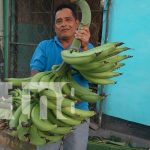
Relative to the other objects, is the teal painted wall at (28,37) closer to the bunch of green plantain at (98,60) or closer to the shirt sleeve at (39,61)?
the shirt sleeve at (39,61)

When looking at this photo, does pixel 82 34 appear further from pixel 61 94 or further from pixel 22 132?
pixel 22 132

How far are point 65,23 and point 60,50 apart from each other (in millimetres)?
275

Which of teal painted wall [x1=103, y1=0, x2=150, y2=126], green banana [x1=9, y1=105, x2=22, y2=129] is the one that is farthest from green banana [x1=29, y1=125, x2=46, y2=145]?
teal painted wall [x1=103, y1=0, x2=150, y2=126]

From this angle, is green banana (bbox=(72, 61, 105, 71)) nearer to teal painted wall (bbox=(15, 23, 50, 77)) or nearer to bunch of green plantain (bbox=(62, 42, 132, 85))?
bunch of green plantain (bbox=(62, 42, 132, 85))

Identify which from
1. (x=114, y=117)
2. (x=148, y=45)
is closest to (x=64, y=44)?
(x=148, y=45)

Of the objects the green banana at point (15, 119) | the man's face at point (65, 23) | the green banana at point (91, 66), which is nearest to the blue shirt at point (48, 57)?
the man's face at point (65, 23)

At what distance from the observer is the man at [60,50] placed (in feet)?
9.71

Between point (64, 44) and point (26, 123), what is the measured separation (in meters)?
1.00

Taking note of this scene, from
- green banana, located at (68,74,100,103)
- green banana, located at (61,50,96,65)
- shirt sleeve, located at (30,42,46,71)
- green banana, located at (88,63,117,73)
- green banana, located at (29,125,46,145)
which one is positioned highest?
green banana, located at (61,50,96,65)

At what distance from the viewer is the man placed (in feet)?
9.71

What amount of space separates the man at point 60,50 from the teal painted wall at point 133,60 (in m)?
2.43

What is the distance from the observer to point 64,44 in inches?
123

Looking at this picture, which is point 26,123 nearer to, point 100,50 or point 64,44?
point 100,50

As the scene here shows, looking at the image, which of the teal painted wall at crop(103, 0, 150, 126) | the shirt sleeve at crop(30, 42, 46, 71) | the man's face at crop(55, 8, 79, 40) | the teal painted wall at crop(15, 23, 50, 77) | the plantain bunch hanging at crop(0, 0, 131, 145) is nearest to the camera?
the plantain bunch hanging at crop(0, 0, 131, 145)
